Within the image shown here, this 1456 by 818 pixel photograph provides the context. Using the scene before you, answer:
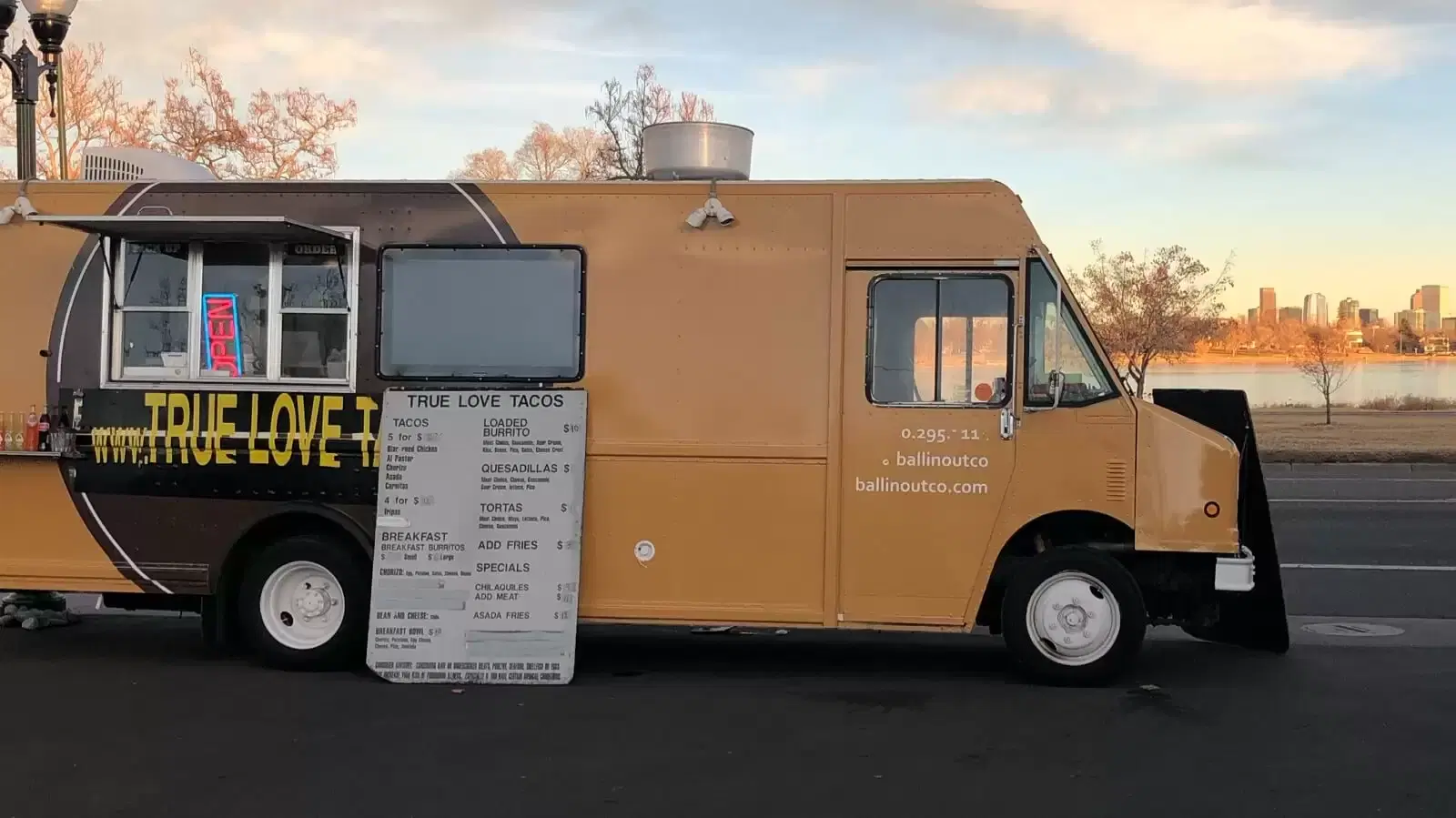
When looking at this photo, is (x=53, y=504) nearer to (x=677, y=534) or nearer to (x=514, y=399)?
(x=514, y=399)

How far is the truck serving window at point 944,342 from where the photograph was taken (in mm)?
6848

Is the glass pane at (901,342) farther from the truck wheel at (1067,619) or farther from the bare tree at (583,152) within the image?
→ the bare tree at (583,152)

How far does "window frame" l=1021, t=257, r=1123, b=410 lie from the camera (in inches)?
268

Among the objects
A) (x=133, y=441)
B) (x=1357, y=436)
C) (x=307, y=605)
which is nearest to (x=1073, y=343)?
(x=307, y=605)

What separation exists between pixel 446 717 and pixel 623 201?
3134 mm

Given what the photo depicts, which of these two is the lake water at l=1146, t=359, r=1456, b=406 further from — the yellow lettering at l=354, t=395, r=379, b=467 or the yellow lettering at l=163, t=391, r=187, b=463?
the yellow lettering at l=163, t=391, r=187, b=463

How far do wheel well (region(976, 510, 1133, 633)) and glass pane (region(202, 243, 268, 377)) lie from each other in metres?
4.58

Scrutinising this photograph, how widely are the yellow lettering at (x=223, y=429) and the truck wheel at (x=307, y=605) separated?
0.60 meters

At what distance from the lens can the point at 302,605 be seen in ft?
23.7

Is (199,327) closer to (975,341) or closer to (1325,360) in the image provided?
(975,341)

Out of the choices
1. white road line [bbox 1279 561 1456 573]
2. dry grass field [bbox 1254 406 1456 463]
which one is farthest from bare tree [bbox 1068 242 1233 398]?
white road line [bbox 1279 561 1456 573]

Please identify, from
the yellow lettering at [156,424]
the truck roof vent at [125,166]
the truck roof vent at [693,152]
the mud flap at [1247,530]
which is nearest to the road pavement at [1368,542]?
the mud flap at [1247,530]

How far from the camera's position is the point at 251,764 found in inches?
210

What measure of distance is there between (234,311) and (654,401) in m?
2.63
